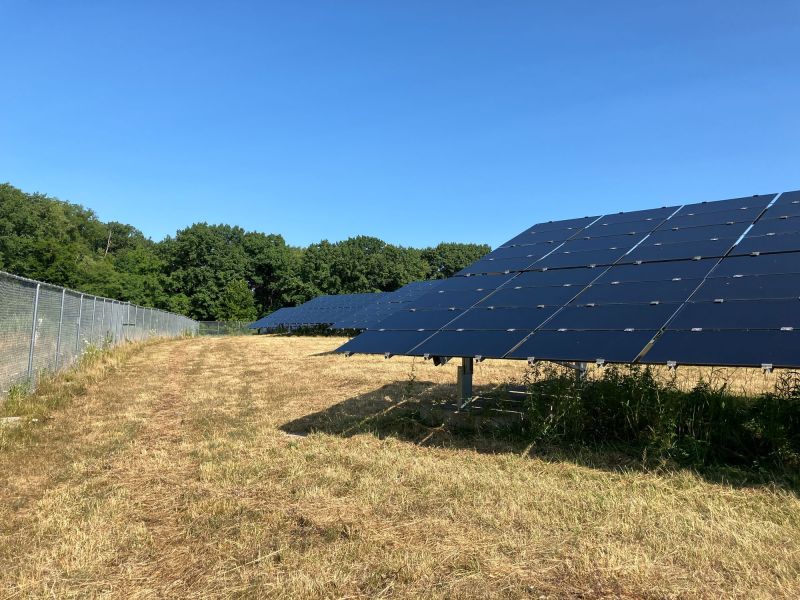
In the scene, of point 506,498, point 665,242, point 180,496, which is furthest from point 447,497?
point 665,242

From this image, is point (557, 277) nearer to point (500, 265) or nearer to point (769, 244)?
point (500, 265)

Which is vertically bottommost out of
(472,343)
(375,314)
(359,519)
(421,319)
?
(359,519)

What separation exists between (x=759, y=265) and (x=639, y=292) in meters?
2.03

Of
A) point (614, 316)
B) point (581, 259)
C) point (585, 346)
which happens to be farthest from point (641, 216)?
point (585, 346)

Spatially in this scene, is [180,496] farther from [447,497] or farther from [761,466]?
[761,466]

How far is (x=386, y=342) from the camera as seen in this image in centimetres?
979

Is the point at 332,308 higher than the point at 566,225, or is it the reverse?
the point at 566,225

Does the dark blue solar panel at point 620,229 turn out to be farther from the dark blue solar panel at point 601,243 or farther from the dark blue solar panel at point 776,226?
the dark blue solar panel at point 776,226

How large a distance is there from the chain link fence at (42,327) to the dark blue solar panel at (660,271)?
11.6 meters

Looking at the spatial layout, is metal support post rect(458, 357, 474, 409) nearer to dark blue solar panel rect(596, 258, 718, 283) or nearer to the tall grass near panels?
the tall grass near panels

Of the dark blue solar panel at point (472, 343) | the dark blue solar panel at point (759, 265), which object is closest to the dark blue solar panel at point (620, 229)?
the dark blue solar panel at point (759, 265)

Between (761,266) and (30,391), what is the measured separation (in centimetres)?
1460

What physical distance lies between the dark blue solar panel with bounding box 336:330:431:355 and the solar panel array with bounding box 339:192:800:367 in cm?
3

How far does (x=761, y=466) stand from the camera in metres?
6.69
